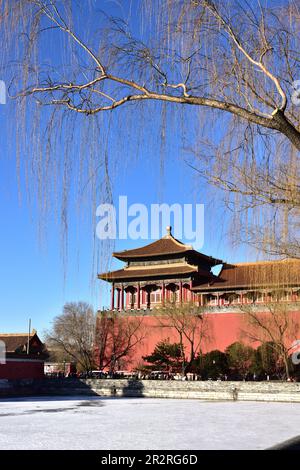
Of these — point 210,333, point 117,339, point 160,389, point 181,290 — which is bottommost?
point 160,389

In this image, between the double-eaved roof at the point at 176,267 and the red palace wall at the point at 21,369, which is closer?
the red palace wall at the point at 21,369

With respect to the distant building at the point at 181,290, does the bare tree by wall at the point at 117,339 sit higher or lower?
lower

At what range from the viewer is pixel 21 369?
24328 mm

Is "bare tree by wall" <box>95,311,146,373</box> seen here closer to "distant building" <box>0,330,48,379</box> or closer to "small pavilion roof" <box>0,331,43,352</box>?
"distant building" <box>0,330,48,379</box>

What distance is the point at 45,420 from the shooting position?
13.6 m

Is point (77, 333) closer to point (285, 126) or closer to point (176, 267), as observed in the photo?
point (176, 267)

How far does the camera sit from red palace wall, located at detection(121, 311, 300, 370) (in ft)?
80.8

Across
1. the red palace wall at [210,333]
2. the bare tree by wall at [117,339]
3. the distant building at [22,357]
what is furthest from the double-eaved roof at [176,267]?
the distant building at [22,357]

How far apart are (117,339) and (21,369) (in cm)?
472

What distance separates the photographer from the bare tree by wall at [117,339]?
2638 cm

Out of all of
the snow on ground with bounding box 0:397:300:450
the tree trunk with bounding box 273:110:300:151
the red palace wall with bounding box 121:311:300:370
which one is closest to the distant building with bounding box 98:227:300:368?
the red palace wall with bounding box 121:311:300:370

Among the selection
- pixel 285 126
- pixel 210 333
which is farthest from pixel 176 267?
pixel 285 126

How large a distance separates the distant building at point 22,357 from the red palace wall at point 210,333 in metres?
4.31

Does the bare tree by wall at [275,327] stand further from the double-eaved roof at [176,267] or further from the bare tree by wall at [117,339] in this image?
the bare tree by wall at [117,339]
